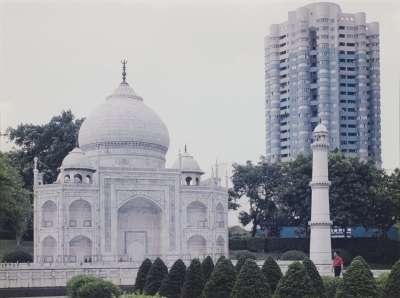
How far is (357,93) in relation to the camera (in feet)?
279

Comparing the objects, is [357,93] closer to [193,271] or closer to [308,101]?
[308,101]

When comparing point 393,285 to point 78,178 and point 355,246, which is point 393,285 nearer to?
point 78,178

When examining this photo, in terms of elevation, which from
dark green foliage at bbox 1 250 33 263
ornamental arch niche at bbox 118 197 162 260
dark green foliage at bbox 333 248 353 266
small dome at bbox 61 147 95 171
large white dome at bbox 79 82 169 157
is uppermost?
large white dome at bbox 79 82 169 157

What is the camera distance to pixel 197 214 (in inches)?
2050

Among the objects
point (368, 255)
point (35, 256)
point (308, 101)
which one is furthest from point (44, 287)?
point (308, 101)

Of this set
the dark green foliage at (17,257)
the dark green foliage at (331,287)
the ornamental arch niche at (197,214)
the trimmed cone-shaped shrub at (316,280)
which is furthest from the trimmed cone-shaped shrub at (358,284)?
the dark green foliage at (17,257)

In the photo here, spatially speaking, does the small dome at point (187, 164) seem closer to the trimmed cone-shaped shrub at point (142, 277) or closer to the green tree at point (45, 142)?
the green tree at point (45, 142)

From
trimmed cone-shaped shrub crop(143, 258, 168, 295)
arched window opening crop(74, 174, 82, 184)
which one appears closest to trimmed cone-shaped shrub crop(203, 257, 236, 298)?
trimmed cone-shaped shrub crop(143, 258, 168, 295)

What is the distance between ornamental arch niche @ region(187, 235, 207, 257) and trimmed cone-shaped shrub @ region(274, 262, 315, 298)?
2800cm

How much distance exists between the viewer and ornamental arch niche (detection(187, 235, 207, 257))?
51.1m

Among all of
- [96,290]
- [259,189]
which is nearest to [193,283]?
[96,290]

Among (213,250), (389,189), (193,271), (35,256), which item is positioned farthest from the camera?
(389,189)

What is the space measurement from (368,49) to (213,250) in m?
46.0

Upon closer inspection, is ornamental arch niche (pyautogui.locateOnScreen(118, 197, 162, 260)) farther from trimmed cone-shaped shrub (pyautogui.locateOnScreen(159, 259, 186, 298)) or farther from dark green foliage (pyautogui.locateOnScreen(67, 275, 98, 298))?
trimmed cone-shaped shrub (pyautogui.locateOnScreen(159, 259, 186, 298))
